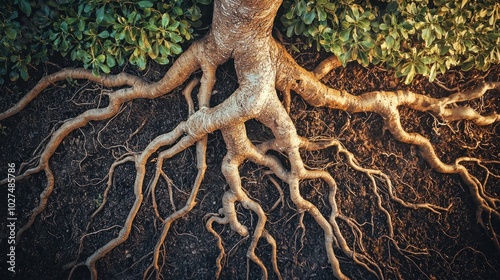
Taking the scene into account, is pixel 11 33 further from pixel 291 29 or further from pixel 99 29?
pixel 291 29

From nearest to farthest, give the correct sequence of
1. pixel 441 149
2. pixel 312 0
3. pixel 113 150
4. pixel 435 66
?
1. pixel 312 0
2. pixel 435 66
3. pixel 113 150
4. pixel 441 149

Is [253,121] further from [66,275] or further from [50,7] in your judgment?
[66,275]

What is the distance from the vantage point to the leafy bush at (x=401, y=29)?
269 cm

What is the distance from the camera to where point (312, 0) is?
261 centimetres

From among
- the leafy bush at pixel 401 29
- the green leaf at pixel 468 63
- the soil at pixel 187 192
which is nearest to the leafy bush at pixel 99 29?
the soil at pixel 187 192

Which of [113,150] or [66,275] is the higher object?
[113,150]

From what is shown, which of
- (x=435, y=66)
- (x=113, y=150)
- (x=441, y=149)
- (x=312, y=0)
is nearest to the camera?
(x=312, y=0)

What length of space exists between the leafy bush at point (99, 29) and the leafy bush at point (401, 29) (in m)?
0.88

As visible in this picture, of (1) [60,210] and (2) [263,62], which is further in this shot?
(1) [60,210]

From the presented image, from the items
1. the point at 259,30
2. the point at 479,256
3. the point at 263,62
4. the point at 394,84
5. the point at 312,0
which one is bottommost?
the point at 479,256

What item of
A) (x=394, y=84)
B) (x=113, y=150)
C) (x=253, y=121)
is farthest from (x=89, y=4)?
(x=394, y=84)

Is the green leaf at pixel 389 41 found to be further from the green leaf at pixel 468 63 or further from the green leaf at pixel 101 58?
the green leaf at pixel 101 58

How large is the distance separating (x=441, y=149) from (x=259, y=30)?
6.83 feet

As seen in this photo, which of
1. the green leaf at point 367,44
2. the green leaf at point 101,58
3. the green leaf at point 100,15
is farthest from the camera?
the green leaf at point 101,58
